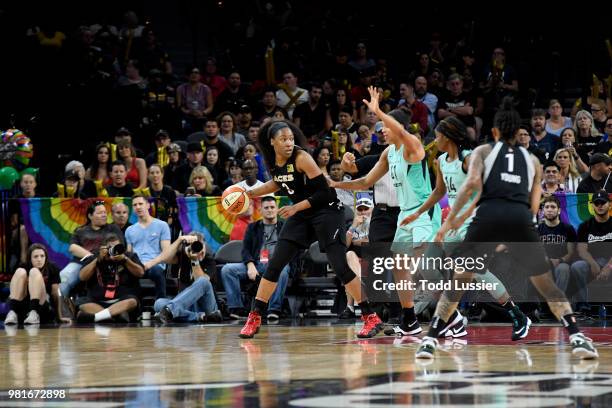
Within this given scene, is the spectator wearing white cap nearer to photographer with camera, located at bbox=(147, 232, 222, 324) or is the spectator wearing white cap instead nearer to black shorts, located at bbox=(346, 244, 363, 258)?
black shorts, located at bbox=(346, 244, 363, 258)

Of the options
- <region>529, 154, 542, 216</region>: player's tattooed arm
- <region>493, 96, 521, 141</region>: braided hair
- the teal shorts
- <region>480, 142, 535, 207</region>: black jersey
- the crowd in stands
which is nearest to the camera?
<region>480, 142, 535, 207</region>: black jersey

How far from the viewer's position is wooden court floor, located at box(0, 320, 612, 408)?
6.22 m

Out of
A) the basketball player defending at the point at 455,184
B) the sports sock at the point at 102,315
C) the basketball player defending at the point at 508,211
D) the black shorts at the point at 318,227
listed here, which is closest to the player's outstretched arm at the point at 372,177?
the black shorts at the point at 318,227

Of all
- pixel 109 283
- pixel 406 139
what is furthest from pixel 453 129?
pixel 109 283

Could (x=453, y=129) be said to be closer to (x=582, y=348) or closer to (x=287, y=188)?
(x=287, y=188)

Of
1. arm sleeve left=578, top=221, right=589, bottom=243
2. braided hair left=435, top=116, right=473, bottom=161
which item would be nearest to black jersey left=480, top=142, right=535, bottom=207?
braided hair left=435, top=116, right=473, bottom=161

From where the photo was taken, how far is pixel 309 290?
14328 mm

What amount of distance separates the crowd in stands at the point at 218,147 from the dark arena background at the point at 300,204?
4cm

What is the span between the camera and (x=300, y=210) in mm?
10219

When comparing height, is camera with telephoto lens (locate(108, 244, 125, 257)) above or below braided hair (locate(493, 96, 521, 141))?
below

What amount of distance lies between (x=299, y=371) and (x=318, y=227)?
2874mm

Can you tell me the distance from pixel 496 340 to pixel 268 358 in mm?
2442

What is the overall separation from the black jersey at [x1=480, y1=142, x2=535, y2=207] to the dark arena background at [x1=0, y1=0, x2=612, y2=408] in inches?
0.6

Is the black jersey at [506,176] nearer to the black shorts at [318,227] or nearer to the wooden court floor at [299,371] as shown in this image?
the wooden court floor at [299,371]
